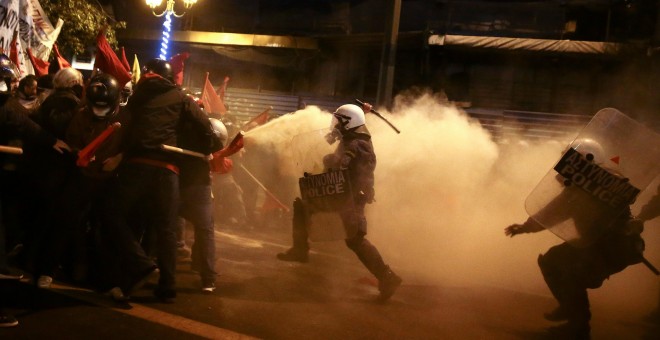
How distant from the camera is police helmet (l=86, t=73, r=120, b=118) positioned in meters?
4.72

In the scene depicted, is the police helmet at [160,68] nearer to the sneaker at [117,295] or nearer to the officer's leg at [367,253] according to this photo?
the sneaker at [117,295]

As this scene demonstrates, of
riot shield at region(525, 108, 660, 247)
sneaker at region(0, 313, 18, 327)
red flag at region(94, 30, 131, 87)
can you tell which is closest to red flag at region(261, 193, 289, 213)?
red flag at region(94, 30, 131, 87)

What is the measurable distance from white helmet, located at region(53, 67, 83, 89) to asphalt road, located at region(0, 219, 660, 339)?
68.7 inches

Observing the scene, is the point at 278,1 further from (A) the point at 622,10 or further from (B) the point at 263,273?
(B) the point at 263,273

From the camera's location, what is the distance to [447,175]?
9.02m

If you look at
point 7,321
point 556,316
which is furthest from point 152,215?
point 556,316

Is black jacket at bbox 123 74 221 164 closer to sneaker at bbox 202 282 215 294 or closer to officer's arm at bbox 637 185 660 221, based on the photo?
sneaker at bbox 202 282 215 294

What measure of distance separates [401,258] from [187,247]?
9.73 ft

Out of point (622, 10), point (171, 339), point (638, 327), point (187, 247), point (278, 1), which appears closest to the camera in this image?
point (171, 339)

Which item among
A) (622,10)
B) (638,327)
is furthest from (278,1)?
(638,327)

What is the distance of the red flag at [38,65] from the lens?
7.57 meters

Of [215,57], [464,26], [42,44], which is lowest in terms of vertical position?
[42,44]

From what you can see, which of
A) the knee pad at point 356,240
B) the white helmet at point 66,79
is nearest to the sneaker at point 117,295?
the white helmet at point 66,79

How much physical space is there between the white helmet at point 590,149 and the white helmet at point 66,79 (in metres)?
4.43
